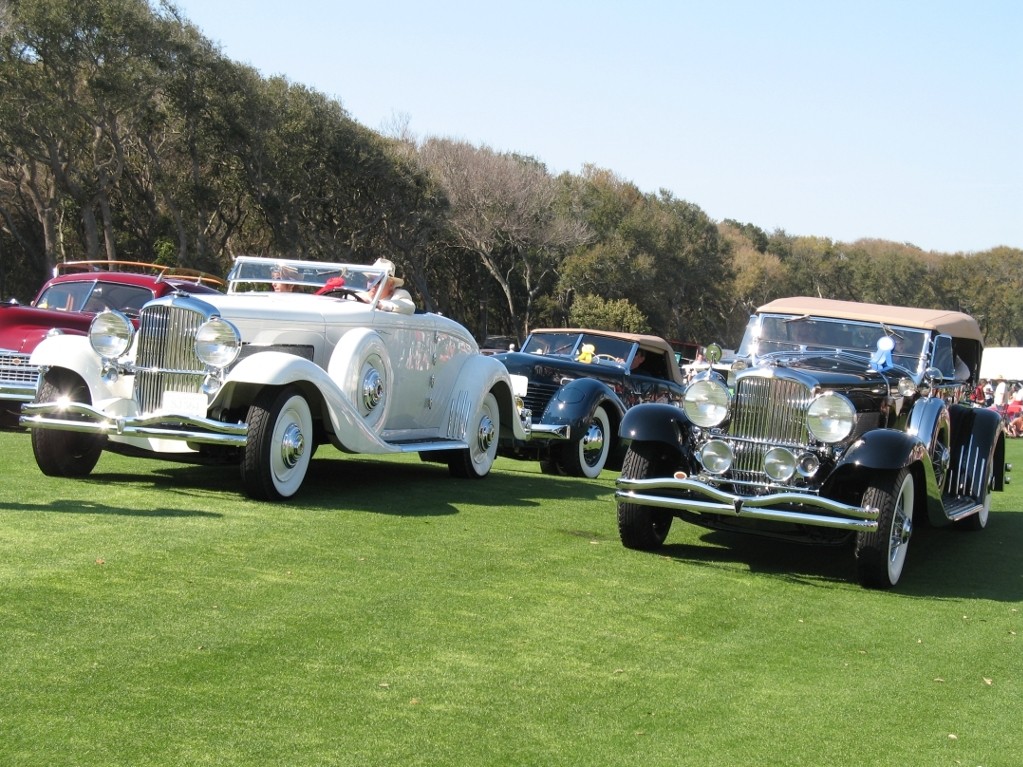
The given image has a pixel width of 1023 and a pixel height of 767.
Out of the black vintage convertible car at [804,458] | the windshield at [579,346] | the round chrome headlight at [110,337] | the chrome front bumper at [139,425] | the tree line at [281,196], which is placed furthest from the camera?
the tree line at [281,196]

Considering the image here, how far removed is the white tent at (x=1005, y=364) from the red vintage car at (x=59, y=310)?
41.7 m

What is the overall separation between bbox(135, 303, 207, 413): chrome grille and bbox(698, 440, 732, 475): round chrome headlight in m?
3.62

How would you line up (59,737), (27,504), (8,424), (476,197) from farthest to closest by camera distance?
(476,197) → (8,424) → (27,504) → (59,737)

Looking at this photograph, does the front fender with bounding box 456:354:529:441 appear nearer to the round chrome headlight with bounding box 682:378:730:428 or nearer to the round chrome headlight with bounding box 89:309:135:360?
the round chrome headlight with bounding box 89:309:135:360

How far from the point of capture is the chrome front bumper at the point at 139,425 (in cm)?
779

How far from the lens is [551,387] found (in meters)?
13.4

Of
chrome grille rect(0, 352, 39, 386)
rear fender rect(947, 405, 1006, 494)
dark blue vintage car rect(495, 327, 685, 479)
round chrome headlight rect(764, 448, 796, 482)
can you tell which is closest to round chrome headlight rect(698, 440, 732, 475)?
round chrome headlight rect(764, 448, 796, 482)

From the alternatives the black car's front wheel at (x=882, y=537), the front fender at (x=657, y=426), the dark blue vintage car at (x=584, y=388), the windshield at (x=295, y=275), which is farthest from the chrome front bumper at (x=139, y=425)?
the dark blue vintage car at (x=584, y=388)

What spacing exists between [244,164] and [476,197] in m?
14.6

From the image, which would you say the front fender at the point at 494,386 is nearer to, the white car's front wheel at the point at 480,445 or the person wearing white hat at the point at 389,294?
the white car's front wheel at the point at 480,445

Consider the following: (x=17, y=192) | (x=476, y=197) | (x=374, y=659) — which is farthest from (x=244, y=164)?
(x=374, y=659)

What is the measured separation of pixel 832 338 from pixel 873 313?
0.55m

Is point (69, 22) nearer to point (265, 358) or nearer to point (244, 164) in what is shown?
point (244, 164)

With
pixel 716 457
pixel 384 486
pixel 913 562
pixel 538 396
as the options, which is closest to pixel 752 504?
pixel 716 457
